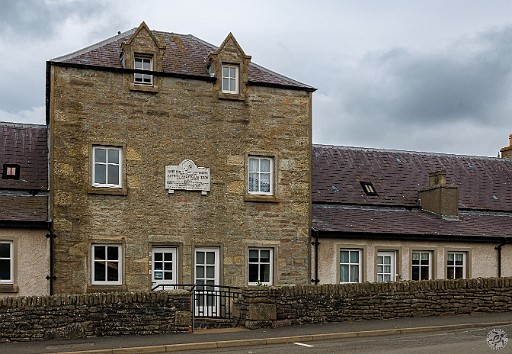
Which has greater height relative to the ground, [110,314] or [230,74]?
[230,74]

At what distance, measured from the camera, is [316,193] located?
26203 mm

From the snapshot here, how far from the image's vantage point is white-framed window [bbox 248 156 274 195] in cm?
2302

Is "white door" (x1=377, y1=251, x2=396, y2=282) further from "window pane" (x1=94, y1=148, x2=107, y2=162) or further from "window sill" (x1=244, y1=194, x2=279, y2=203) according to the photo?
"window pane" (x1=94, y1=148, x2=107, y2=162)

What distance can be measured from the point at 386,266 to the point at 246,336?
9316 millimetres

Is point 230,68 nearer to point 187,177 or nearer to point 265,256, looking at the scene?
point 187,177

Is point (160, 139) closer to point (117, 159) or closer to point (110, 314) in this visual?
point (117, 159)

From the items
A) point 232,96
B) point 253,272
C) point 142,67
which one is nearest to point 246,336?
point 253,272

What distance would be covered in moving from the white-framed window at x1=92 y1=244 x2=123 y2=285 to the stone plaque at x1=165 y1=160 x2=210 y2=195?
7.82ft

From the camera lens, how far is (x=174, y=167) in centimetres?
2211

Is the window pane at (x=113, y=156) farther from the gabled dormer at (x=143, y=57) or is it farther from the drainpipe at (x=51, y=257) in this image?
the drainpipe at (x=51, y=257)

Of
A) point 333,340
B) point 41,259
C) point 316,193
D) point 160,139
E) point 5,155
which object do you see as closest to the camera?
point 333,340

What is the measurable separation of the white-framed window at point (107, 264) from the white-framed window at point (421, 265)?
9847 millimetres

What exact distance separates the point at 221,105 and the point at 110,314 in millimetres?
8096

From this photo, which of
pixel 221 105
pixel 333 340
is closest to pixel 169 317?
pixel 333 340
